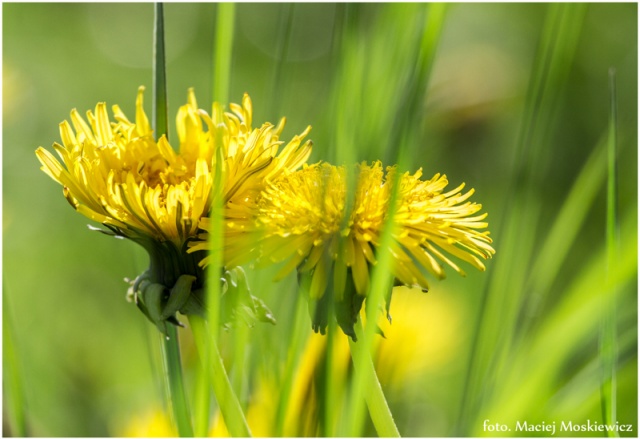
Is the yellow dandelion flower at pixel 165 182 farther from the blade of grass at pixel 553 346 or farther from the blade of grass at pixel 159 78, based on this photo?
the blade of grass at pixel 553 346

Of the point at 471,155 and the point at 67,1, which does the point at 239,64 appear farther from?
the point at 471,155

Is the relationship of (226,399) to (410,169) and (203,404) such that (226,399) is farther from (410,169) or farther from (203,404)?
(410,169)

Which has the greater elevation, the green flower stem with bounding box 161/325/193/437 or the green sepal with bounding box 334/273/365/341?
the green sepal with bounding box 334/273/365/341

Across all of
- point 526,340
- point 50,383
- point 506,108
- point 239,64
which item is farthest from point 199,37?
point 526,340

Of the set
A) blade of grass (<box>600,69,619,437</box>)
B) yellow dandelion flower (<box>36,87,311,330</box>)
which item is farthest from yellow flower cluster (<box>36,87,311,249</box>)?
blade of grass (<box>600,69,619,437</box>)

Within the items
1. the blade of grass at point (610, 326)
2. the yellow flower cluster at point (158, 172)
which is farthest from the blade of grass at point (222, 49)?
the blade of grass at point (610, 326)

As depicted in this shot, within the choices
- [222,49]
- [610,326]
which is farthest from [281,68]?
[610,326]

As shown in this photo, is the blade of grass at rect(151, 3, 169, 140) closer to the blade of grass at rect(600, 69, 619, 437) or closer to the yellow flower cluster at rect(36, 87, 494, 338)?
the yellow flower cluster at rect(36, 87, 494, 338)

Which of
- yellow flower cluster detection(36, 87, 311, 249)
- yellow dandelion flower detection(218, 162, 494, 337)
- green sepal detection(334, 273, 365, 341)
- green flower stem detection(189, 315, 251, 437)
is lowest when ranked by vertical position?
green flower stem detection(189, 315, 251, 437)
